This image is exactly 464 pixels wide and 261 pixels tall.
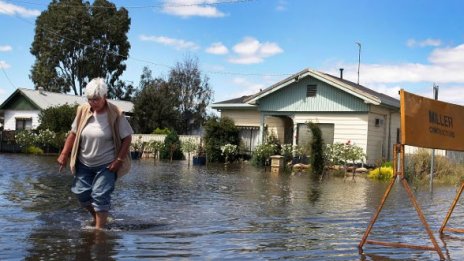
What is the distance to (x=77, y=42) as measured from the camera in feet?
182

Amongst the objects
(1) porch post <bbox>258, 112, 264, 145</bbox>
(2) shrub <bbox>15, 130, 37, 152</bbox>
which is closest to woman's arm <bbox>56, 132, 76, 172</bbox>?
(1) porch post <bbox>258, 112, 264, 145</bbox>

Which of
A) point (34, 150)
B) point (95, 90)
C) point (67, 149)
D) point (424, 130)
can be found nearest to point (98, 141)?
point (67, 149)

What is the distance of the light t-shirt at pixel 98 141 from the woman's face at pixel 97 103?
66 millimetres

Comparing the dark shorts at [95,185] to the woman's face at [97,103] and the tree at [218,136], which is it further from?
the tree at [218,136]

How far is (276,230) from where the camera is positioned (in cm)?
682

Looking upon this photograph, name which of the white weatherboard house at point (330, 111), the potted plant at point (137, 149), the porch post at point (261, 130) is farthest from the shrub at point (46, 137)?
the porch post at point (261, 130)

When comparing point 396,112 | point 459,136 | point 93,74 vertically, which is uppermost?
point 93,74

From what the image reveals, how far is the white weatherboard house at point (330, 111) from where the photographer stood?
2389 cm

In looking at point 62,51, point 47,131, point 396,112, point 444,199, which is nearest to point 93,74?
point 62,51

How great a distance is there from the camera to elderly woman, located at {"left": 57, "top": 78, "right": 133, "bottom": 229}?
616 centimetres

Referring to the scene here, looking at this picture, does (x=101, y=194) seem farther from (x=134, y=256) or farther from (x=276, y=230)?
(x=276, y=230)

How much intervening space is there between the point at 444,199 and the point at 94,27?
→ 49404 millimetres

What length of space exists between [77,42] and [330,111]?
37.6 meters

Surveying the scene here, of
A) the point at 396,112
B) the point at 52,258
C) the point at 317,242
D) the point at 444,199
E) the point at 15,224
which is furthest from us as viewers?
the point at 396,112
